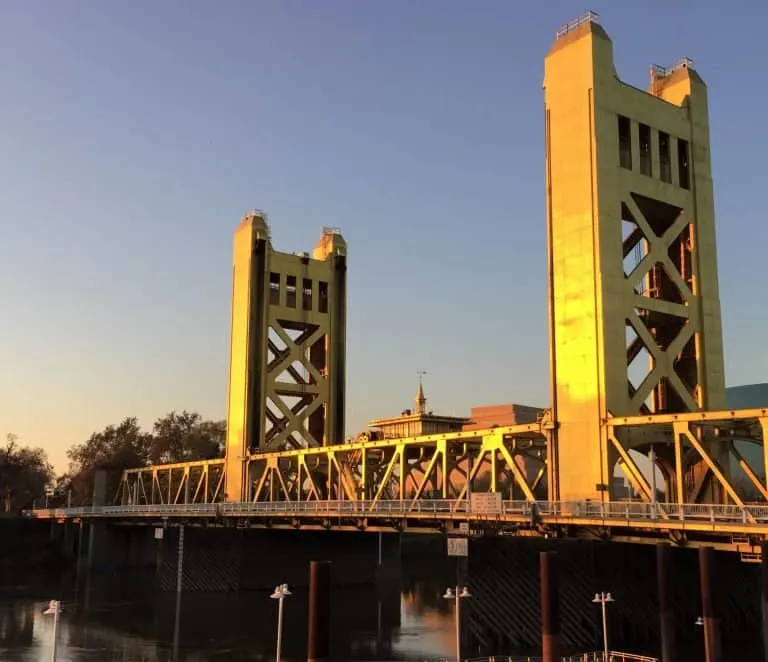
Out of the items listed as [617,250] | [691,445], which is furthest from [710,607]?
[617,250]

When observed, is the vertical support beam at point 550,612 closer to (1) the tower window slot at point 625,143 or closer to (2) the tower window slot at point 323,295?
(1) the tower window slot at point 625,143

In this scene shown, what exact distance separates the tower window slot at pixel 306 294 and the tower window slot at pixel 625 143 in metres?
45.7

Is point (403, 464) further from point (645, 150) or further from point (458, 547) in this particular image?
point (645, 150)

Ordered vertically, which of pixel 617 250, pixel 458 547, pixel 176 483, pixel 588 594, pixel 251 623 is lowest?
pixel 251 623

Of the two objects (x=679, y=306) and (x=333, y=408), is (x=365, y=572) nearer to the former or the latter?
(x=333, y=408)

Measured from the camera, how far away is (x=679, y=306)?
51.9 m

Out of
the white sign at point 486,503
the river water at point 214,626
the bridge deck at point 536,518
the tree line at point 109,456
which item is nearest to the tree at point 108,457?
the tree line at point 109,456

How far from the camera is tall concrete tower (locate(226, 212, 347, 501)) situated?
84125 mm

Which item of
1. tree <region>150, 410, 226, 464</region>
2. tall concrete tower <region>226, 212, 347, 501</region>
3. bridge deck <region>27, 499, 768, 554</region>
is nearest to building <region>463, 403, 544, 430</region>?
tree <region>150, 410, 226, 464</region>

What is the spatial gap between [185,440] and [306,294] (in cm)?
5184

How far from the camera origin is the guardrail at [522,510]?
3362 cm

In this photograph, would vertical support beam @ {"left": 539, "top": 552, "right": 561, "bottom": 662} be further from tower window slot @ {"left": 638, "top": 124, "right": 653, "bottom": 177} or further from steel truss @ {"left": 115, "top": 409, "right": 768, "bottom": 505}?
tower window slot @ {"left": 638, "top": 124, "right": 653, "bottom": 177}

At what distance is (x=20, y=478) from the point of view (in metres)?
125

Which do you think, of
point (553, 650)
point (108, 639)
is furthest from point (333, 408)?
point (553, 650)
